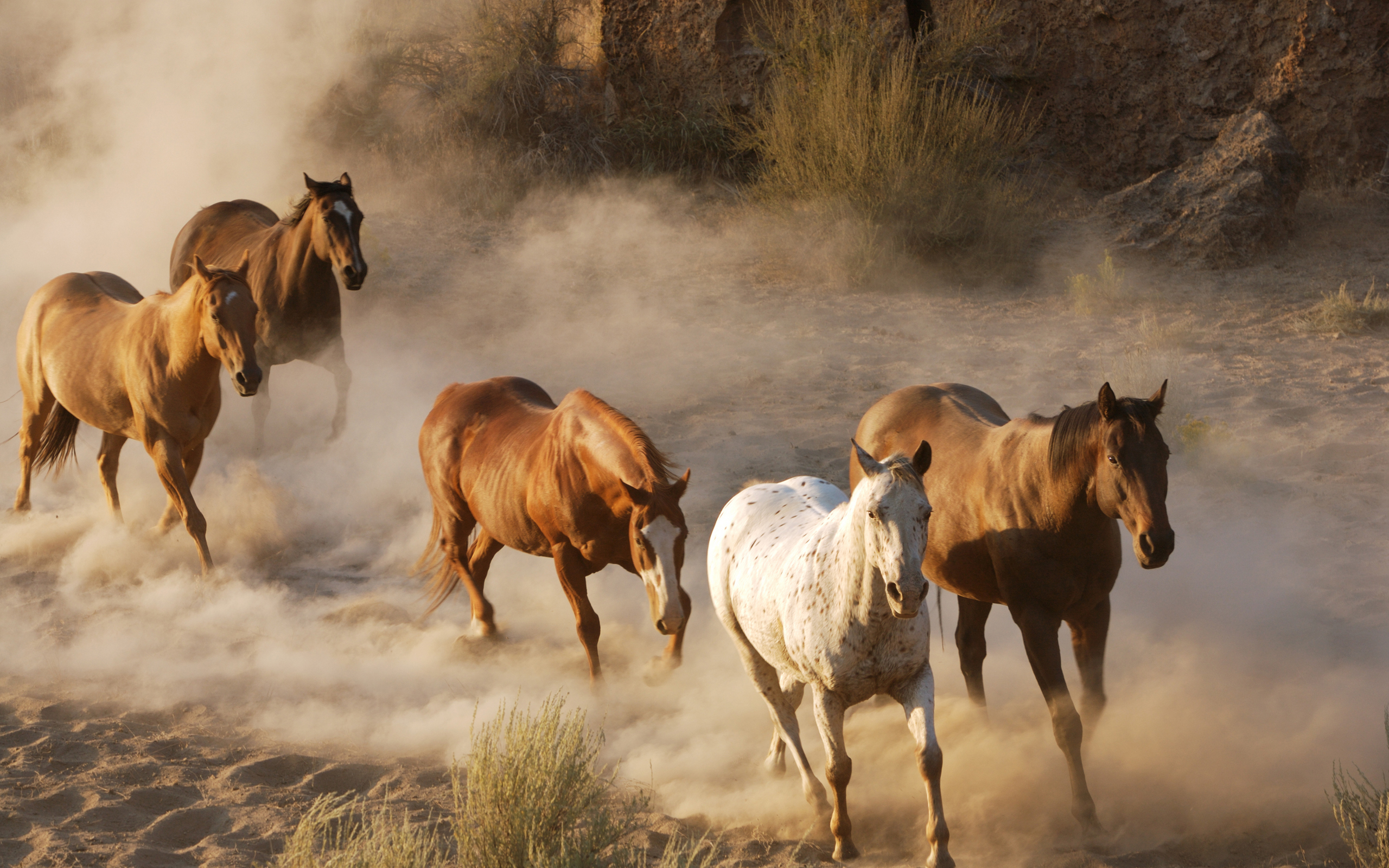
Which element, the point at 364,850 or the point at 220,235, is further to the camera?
the point at 220,235

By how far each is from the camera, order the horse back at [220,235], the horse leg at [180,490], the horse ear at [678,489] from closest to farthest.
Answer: the horse ear at [678,489] → the horse leg at [180,490] → the horse back at [220,235]

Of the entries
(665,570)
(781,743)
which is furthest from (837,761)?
(665,570)

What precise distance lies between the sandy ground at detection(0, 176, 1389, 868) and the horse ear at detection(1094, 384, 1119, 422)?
152cm

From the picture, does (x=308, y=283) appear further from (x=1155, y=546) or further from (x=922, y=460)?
(x=1155, y=546)

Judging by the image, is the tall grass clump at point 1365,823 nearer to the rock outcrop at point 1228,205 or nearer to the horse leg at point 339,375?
the horse leg at point 339,375

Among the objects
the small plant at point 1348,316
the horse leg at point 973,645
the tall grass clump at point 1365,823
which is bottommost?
the horse leg at point 973,645

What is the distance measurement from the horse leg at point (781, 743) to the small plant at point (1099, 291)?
6572 millimetres

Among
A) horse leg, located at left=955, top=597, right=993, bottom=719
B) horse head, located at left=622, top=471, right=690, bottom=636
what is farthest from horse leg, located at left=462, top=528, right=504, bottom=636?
horse leg, located at left=955, top=597, right=993, bottom=719

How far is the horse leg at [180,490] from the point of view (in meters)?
6.83

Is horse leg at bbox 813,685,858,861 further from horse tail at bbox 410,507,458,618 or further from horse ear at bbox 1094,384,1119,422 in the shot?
horse tail at bbox 410,507,458,618

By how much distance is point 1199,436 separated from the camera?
24.5 feet

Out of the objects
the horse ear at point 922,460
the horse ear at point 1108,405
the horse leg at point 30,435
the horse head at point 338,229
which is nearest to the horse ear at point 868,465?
the horse ear at point 922,460

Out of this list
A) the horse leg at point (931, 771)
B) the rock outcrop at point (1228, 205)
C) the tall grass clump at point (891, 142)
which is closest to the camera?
the horse leg at point (931, 771)

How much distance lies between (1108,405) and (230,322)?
16.1 feet
